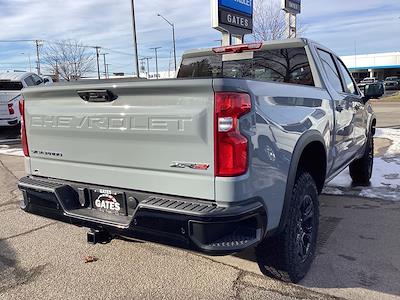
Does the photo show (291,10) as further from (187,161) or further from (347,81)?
(187,161)

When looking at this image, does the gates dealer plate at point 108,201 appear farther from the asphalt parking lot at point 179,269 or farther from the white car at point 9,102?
the white car at point 9,102

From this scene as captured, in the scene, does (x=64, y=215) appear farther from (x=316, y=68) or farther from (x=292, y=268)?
(x=316, y=68)

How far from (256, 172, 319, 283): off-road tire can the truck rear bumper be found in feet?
1.62

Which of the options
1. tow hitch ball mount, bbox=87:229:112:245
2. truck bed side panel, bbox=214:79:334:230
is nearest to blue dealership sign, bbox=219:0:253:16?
truck bed side panel, bbox=214:79:334:230

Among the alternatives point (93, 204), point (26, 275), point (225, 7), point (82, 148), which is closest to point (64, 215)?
point (93, 204)

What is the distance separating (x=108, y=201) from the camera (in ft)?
10.6

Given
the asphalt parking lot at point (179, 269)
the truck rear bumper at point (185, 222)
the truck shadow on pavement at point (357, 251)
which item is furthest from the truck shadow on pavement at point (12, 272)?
the truck shadow on pavement at point (357, 251)

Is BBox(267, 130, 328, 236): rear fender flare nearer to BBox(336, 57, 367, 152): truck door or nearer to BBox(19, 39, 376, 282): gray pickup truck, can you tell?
BBox(19, 39, 376, 282): gray pickup truck

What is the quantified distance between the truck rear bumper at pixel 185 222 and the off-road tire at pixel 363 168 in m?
4.26

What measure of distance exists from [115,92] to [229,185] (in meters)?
1.06

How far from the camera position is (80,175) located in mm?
3406

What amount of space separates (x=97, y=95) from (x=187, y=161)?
875mm

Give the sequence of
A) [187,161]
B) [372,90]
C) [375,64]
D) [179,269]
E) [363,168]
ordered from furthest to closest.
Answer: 1. [375,64]
2. [363,168]
3. [372,90]
4. [179,269]
5. [187,161]

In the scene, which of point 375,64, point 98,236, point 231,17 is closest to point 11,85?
point 231,17
